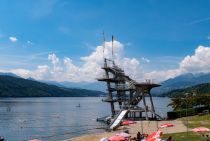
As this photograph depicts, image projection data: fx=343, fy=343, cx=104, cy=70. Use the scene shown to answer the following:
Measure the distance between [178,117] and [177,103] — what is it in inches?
573

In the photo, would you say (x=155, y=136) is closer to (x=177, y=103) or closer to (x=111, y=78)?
(x=111, y=78)

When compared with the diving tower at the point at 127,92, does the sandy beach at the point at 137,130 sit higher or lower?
lower

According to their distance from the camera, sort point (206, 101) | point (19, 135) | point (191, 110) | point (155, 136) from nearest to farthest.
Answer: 1. point (155, 136)
2. point (19, 135)
3. point (191, 110)
4. point (206, 101)

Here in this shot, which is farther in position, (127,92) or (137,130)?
(127,92)

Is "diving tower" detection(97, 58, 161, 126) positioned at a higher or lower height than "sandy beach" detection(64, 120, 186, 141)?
higher

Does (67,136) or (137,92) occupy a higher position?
(137,92)

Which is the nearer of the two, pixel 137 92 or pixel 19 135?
pixel 19 135

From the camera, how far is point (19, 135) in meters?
64.7

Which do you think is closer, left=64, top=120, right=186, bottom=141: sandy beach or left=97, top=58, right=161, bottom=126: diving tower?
left=64, top=120, right=186, bottom=141: sandy beach

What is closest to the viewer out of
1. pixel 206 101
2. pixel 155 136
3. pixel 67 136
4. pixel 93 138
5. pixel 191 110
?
pixel 155 136

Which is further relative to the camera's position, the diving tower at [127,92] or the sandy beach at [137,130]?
the diving tower at [127,92]

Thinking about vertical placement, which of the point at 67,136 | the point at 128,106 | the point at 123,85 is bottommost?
the point at 67,136

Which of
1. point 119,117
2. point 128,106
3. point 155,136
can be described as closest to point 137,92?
point 128,106

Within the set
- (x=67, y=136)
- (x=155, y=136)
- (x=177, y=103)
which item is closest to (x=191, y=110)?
(x=177, y=103)
